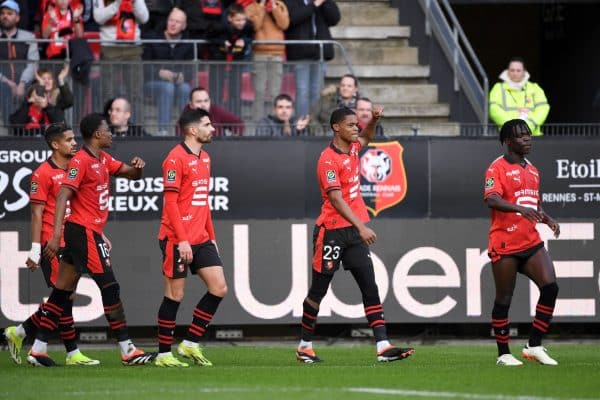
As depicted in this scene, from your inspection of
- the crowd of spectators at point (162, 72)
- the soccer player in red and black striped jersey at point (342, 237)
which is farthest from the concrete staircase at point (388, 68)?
the soccer player in red and black striped jersey at point (342, 237)

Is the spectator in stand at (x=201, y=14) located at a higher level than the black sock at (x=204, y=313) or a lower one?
higher

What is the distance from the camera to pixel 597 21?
22562 mm

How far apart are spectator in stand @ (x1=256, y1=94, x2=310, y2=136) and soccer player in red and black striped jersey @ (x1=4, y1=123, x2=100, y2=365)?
4045 millimetres

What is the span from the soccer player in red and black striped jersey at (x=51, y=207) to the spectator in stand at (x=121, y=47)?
3.81m

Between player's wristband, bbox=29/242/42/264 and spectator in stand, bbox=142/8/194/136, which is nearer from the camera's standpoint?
player's wristband, bbox=29/242/42/264

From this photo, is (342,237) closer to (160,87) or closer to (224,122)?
(224,122)

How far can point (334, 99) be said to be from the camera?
57.1 feet

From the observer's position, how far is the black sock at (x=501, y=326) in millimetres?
12688

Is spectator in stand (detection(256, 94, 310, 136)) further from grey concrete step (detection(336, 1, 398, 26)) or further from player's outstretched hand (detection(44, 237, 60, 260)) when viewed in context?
player's outstretched hand (detection(44, 237, 60, 260))

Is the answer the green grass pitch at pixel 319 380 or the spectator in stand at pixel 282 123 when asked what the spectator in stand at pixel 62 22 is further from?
the green grass pitch at pixel 319 380

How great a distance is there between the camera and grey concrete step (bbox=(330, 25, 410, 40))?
826 inches

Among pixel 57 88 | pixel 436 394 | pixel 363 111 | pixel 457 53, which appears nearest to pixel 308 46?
pixel 363 111

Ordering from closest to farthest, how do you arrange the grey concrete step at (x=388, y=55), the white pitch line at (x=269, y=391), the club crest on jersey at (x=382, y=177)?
the white pitch line at (x=269, y=391), the club crest on jersey at (x=382, y=177), the grey concrete step at (x=388, y=55)

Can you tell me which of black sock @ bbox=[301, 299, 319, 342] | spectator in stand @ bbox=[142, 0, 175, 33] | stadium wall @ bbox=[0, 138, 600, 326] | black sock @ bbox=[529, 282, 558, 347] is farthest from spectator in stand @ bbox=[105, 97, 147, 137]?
black sock @ bbox=[529, 282, 558, 347]
